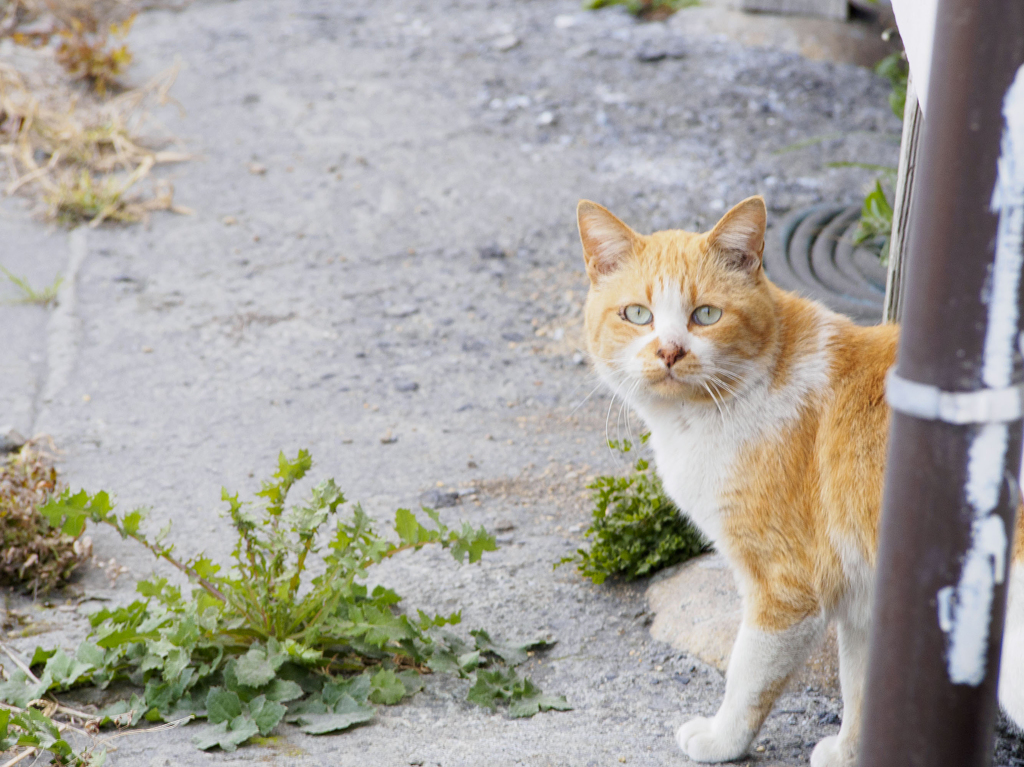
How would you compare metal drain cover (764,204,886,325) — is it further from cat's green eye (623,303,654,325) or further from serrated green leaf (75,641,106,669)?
serrated green leaf (75,641,106,669)

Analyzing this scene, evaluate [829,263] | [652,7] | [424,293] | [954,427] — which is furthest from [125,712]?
[652,7]

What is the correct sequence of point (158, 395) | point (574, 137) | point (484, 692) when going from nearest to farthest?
point (484, 692) → point (158, 395) → point (574, 137)

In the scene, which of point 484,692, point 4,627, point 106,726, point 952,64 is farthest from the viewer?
point 4,627

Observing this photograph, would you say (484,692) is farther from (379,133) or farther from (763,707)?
(379,133)

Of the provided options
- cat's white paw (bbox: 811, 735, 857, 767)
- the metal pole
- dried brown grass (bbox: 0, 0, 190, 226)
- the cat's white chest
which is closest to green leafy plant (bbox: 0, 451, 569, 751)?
the cat's white chest

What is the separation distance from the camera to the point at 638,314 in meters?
2.25

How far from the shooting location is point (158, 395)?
4.09 m

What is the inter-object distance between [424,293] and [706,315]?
284cm

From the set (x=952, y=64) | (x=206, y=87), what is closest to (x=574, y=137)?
(x=206, y=87)

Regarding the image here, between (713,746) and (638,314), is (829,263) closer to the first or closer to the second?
(638,314)

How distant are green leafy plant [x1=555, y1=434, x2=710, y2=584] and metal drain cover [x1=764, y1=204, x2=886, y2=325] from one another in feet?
4.84

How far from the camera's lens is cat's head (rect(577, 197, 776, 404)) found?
2135 millimetres

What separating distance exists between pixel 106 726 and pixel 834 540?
1.70m

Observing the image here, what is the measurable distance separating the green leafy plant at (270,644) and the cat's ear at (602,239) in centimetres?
75
